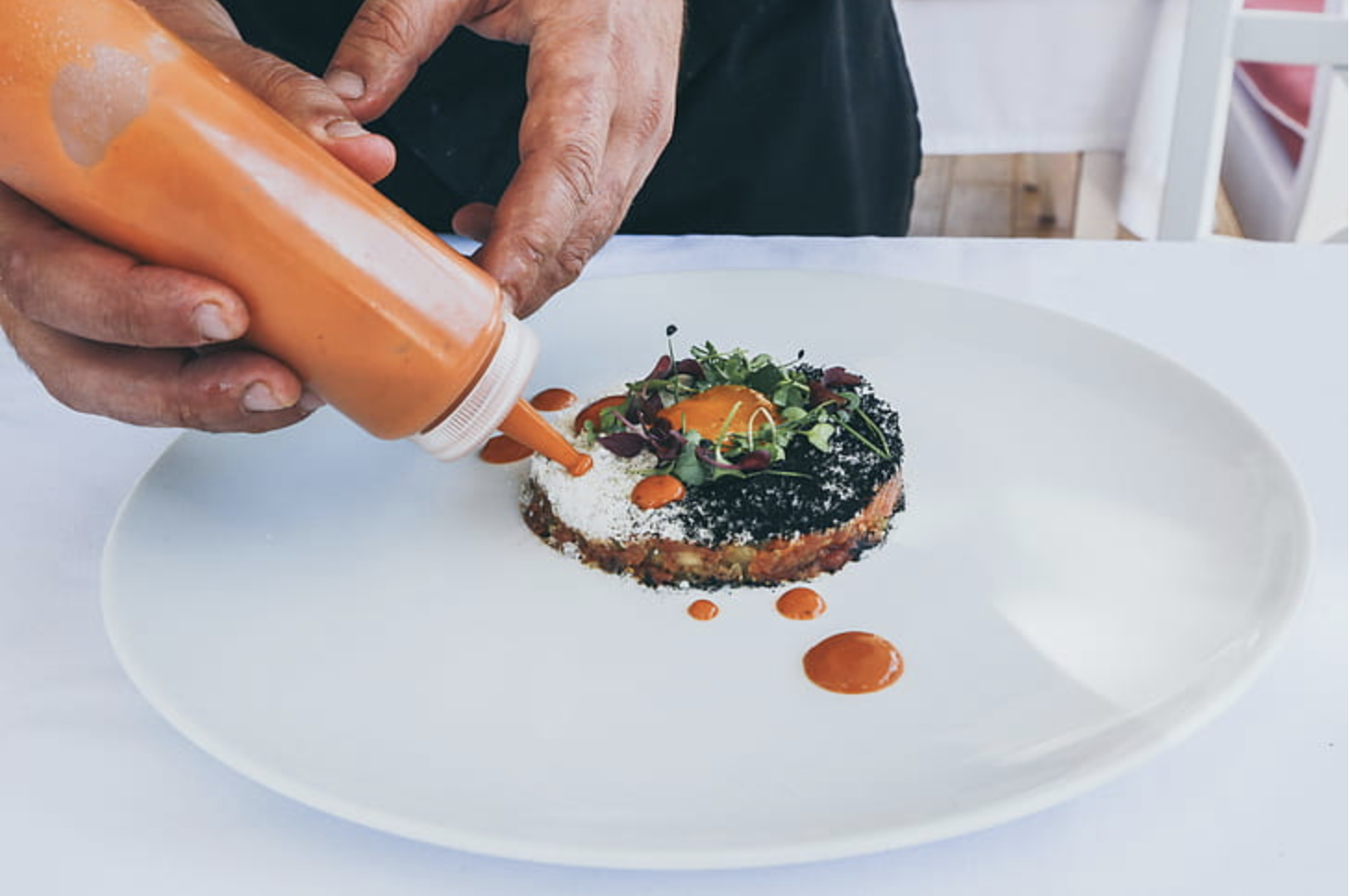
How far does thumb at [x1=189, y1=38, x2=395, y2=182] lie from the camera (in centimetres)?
75

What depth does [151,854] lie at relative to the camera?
2.25ft

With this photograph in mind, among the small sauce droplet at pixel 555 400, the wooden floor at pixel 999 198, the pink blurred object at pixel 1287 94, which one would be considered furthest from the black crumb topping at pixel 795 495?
the wooden floor at pixel 999 198

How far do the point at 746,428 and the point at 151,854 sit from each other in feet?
1.58

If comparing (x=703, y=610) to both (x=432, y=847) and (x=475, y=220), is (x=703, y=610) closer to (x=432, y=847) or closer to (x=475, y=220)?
(x=432, y=847)

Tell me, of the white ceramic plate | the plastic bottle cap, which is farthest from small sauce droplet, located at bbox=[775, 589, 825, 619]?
the plastic bottle cap

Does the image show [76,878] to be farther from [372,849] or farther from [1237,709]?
[1237,709]

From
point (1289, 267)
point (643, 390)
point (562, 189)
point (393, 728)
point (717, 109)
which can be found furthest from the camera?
point (717, 109)

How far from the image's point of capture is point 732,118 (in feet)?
5.00

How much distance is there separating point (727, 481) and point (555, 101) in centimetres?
31

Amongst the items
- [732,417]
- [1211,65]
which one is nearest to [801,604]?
[732,417]

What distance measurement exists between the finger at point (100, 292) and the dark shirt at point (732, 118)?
641mm

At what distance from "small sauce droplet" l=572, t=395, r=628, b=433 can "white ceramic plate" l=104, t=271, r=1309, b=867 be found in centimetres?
6

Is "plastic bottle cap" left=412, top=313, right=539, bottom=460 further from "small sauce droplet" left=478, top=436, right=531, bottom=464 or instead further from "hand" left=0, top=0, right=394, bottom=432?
"small sauce droplet" left=478, top=436, right=531, bottom=464

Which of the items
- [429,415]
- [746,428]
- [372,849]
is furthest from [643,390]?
[372,849]
